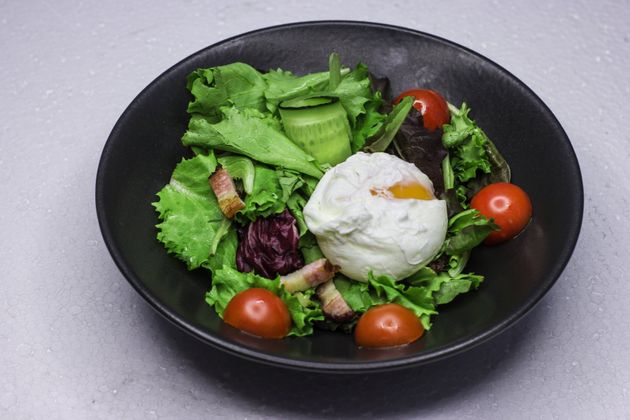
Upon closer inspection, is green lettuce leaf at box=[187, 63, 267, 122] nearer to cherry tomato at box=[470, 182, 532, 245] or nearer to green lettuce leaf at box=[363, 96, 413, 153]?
green lettuce leaf at box=[363, 96, 413, 153]

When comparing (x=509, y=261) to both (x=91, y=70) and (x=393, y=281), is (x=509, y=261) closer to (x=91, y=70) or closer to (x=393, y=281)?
(x=393, y=281)

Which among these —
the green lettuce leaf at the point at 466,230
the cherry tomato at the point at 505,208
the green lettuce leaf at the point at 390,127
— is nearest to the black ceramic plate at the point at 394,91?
the cherry tomato at the point at 505,208

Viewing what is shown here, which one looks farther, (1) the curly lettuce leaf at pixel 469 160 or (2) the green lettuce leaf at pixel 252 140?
(1) the curly lettuce leaf at pixel 469 160

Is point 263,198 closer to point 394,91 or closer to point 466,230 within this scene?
point 466,230

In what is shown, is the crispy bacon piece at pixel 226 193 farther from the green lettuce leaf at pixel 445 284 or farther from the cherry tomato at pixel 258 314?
the green lettuce leaf at pixel 445 284

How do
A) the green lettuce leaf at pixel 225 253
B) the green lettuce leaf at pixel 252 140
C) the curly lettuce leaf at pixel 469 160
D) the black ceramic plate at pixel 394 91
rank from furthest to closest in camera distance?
1. the curly lettuce leaf at pixel 469 160
2. the green lettuce leaf at pixel 252 140
3. the green lettuce leaf at pixel 225 253
4. the black ceramic plate at pixel 394 91

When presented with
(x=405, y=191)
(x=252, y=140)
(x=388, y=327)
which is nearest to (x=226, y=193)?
(x=252, y=140)

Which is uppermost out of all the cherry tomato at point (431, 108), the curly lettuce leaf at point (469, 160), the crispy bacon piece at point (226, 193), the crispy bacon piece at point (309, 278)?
the cherry tomato at point (431, 108)

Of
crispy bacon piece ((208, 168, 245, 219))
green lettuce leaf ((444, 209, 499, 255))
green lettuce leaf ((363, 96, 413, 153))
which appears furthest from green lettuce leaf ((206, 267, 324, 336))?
green lettuce leaf ((363, 96, 413, 153))
